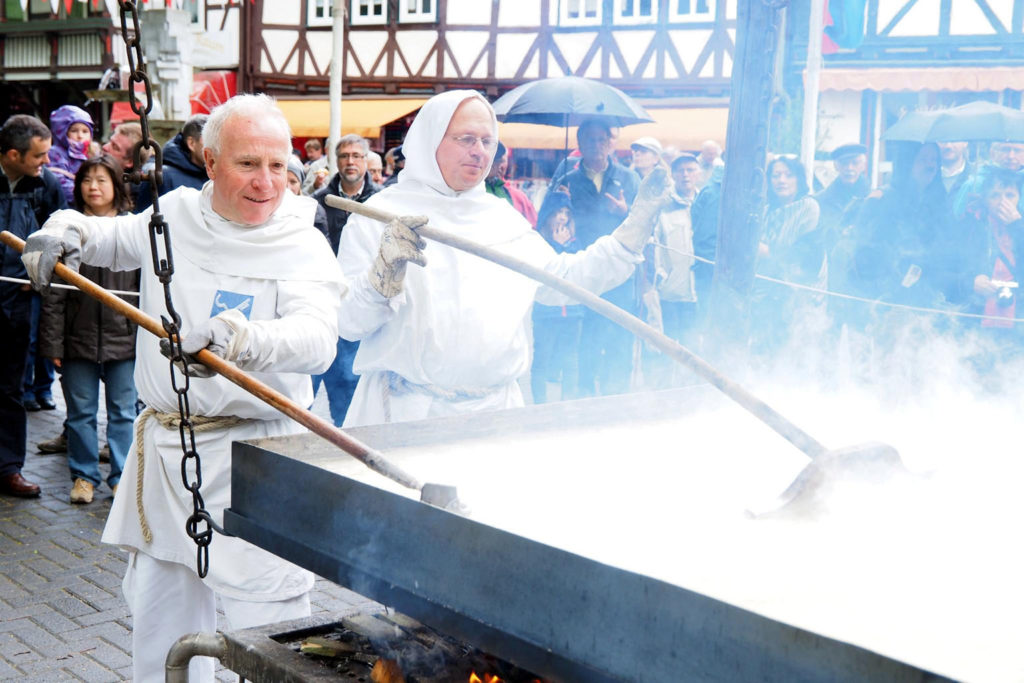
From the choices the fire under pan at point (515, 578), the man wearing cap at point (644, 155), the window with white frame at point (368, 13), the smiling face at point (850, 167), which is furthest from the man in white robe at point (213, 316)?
the window with white frame at point (368, 13)

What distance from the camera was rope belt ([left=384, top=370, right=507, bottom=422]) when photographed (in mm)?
3449

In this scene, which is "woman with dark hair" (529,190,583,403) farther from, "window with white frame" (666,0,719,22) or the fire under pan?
"window with white frame" (666,0,719,22)

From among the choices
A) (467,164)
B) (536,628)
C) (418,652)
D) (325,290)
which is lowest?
(418,652)

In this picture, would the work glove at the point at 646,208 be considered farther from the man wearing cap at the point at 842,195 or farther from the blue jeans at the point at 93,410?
the man wearing cap at the point at 842,195

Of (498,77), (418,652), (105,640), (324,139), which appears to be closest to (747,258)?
(418,652)

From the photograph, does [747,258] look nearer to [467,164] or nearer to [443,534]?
[467,164]

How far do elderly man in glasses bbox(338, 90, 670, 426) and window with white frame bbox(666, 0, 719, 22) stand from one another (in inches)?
681

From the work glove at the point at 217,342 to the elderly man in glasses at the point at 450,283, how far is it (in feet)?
2.54

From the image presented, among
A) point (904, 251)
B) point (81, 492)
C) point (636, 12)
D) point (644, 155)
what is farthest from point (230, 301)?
point (636, 12)

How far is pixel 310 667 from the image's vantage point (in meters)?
2.13

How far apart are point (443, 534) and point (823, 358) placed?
4.48 m

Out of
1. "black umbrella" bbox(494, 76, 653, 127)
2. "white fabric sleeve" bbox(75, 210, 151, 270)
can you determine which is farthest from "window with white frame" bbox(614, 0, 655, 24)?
"white fabric sleeve" bbox(75, 210, 151, 270)

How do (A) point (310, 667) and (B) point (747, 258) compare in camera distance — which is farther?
(B) point (747, 258)

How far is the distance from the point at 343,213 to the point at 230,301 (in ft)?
12.9
